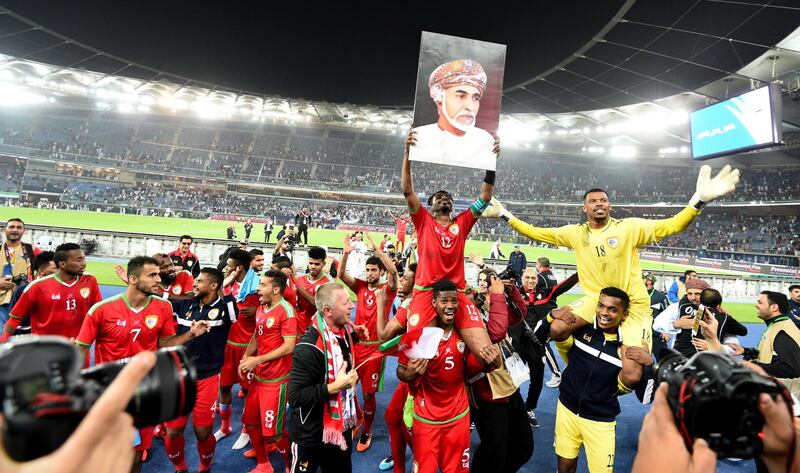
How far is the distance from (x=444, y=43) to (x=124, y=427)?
413 cm

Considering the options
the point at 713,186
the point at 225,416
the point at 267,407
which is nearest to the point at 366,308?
the point at 267,407

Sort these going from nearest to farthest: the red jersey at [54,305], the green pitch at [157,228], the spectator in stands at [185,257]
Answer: the red jersey at [54,305] → the spectator in stands at [185,257] → the green pitch at [157,228]

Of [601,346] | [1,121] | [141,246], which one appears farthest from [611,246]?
[1,121]

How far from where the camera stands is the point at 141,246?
1850 cm

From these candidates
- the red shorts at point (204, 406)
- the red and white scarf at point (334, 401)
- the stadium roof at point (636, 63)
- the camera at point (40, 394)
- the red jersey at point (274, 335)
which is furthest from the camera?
the stadium roof at point (636, 63)

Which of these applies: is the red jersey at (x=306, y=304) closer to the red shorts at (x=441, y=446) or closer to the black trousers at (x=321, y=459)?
the black trousers at (x=321, y=459)

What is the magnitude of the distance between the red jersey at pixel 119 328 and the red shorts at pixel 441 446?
10.3 feet

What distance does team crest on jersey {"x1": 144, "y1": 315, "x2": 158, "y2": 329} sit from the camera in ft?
13.5

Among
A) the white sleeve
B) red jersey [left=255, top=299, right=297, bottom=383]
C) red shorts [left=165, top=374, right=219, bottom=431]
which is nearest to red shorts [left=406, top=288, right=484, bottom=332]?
red jersey [left=255, top=299, right=297, bottom=383]

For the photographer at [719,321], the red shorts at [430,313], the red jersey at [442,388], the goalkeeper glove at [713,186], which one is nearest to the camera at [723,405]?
the red jersey at [442,388]

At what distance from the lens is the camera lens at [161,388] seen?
3.13ft

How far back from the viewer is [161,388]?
0.99 metres

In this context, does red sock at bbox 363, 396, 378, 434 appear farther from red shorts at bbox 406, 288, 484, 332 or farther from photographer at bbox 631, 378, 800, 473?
photographer at bbox 631, 378, 800, 473

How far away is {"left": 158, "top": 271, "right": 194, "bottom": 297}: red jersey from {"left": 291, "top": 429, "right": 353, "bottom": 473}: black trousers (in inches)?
164
